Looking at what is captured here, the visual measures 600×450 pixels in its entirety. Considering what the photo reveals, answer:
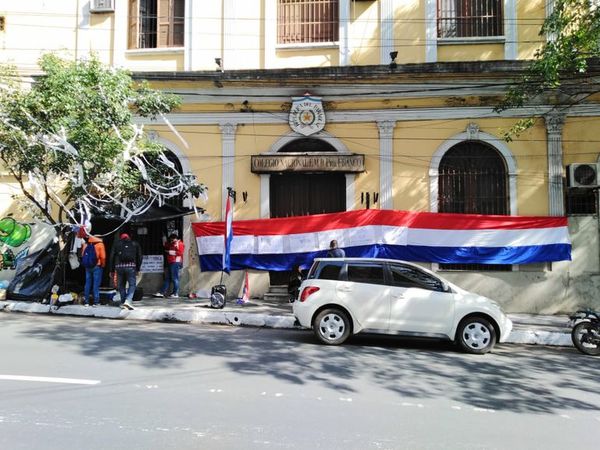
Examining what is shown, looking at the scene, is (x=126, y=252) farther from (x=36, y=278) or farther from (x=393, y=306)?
(x=393, y=306)

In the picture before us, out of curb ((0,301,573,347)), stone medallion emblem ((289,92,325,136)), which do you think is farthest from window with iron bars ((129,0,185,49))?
curb ((0,301,573,347))

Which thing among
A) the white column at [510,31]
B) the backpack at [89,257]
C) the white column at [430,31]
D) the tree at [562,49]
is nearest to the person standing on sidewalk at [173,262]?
the backpack at [89,257]

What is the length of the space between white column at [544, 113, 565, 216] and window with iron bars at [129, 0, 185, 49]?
1061 cm

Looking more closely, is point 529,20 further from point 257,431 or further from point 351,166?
point 257,431

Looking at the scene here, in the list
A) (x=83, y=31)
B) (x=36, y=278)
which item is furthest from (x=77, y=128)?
(x=83, y=31)

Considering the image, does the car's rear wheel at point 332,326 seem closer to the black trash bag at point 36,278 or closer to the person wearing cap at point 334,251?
the person wearing cap at point 334,251

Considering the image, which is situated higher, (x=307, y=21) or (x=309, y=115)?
(x=307, y=21)

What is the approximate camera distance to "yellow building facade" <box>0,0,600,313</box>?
12.6m

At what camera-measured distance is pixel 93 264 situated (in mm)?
11602

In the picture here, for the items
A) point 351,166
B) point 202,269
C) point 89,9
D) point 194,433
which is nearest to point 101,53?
point 89,9

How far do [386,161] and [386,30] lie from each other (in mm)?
3675

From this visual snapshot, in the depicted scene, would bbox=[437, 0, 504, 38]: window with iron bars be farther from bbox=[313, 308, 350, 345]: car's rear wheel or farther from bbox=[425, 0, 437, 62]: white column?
bbox=[313, 308, 350, 345]: car's rear wheel

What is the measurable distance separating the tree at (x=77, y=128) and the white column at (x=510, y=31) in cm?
890

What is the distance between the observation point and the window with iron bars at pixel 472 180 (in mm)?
13078
